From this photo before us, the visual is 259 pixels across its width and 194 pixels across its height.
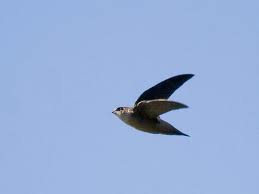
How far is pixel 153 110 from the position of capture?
14.9 metres

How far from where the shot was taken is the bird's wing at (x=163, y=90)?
15.6 metres

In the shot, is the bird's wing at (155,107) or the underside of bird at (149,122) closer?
the bird's wing at (155,107)

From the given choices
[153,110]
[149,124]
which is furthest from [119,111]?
[153,110]

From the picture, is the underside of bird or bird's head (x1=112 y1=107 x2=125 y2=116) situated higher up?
bird's head (x1=112 y1=107 x2=125 y2=116)

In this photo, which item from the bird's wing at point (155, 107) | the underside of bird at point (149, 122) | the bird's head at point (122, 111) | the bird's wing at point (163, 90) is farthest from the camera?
the bird's wing at point (163, 90)

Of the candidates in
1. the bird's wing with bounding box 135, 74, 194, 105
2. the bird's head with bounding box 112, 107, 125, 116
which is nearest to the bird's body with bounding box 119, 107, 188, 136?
the bird's head with bounding box 112, 107, 125, 116

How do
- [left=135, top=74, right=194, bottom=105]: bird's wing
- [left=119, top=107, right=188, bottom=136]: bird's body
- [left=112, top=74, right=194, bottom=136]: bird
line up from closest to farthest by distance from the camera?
[left=112, top=74, right=194, bottom=136]: bird → [left=119, top=107, right=188, bottom=136]: bird's body → [left=135, top=74, right=194, bottom=105]: bird's wing

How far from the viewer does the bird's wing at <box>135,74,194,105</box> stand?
15578 mm

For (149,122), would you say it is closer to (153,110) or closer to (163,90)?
(153,110)

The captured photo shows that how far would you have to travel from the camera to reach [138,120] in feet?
50.0

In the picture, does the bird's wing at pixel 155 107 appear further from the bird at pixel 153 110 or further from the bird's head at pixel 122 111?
the bird's head at pixel 122 111

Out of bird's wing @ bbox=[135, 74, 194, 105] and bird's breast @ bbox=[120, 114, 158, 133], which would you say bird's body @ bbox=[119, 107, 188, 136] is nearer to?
bird's breast @ bbox=[120, 114, 158, 133]

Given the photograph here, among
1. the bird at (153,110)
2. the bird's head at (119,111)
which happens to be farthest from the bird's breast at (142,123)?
the bird's head at (119,111)

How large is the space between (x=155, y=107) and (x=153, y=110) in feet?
0.55
